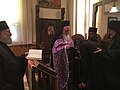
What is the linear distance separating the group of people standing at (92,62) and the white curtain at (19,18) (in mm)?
1580

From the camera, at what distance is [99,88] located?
2.56m

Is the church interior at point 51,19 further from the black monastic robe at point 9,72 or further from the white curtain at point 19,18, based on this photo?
the black monastic robe at point 9,72

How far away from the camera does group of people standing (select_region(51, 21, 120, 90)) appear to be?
8.01ft

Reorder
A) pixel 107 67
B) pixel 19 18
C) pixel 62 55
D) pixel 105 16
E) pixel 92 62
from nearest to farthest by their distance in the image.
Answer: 1. pixel 107 67
2. pixel 92 62
3. pixel 62 55
4. pixel 105 16
5. pixel 19 18

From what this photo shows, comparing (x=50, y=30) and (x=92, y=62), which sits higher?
(x=50, y=30)

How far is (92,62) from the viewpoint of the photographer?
2.62 metres

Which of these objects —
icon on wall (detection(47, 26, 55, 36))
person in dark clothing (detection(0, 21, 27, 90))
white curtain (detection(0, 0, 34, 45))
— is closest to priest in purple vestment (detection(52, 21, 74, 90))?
person in dark clothing (detection(0, 21, 27, 90))

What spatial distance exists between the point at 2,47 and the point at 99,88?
1.39 meters

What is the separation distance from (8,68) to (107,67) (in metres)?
1.25

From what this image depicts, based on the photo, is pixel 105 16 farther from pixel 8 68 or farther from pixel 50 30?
pixel 8 68

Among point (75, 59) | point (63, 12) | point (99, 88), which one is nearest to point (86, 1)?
point (63, 12)

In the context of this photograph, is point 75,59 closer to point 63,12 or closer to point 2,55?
point 2,55

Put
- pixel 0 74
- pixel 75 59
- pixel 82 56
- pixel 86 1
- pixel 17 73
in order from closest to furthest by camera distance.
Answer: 1. pixel 0 74
2. pixel 17 73
3. pixel 82 56
4. pixel 75 59
5. pixel 86 1

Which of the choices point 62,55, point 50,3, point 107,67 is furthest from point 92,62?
point 50,3
